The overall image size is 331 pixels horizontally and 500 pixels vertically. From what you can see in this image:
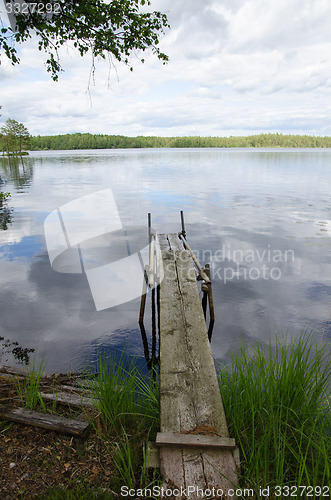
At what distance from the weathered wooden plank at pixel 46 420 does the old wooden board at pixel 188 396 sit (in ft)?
2.73

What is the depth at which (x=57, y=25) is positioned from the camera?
274 inches

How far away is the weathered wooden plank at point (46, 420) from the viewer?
3.14 meters

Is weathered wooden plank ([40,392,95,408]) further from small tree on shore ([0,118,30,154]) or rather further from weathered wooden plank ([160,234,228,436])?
small tree on shore ([0,118,30,154])

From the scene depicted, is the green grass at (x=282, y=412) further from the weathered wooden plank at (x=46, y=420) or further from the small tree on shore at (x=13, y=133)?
the small tree on shore at (x=13, y=133)

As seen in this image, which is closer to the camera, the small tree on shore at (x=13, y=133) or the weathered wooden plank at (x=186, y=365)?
the weathered wooden plank at (x=186, y=365)

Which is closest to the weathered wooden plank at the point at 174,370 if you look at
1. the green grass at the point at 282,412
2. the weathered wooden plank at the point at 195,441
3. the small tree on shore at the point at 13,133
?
the weathered wooden plank at the point at 195,441

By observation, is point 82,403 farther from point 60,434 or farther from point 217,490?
point 217,490

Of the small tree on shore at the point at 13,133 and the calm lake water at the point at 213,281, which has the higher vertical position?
the small tree on shore at the point at 13,133

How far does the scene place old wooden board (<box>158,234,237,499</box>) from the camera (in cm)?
269

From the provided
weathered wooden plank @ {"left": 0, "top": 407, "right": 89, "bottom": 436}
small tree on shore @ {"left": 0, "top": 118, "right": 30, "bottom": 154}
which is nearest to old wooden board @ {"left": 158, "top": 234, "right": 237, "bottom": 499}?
weathered wooden plank @ {"left": 0, "top": 407, "right": 89, "bottom": 436}

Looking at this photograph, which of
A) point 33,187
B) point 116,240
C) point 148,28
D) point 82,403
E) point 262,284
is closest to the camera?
point 82,403

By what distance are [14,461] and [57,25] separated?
7966 mm

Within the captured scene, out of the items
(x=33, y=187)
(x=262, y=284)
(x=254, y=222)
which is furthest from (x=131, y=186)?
(x=262, y=284)

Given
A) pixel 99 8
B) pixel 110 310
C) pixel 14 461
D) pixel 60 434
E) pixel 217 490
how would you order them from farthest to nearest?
pixel 110 310, pixel 99 8, pixel 60 434, pixel 14 461, pixel 217 490
